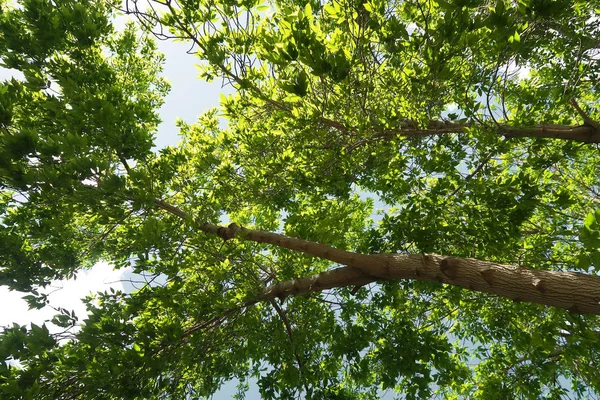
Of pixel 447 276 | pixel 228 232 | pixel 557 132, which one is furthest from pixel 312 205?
pixel 557 132

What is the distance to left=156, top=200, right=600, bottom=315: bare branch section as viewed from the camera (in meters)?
2.20

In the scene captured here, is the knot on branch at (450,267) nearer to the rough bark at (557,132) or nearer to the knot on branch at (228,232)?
the rough bark at (557,132)

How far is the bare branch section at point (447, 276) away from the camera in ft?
7.21

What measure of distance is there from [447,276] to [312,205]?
2926 mm

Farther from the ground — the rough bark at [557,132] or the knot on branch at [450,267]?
the rough bark at [557,132]

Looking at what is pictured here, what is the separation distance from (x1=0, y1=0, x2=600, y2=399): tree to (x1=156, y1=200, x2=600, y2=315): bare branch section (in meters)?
0.02

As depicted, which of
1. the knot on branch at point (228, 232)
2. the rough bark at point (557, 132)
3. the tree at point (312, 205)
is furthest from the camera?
the knot on branch at point (228, 232)

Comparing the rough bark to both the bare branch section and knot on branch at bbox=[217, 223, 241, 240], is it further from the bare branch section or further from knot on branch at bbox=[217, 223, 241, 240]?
knot on branch at bbox=[217, 223, 241, 240]

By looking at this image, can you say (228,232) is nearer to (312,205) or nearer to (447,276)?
(312,205)

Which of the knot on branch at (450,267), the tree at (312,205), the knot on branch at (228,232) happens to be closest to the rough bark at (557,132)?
the tree at (312,205)

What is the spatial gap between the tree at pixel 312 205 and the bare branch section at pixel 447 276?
18 mm

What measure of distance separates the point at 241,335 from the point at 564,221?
485 cm

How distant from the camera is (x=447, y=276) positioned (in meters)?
2.82

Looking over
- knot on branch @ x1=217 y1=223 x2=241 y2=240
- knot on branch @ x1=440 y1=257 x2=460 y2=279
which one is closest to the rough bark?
knot on branch @ x1=440 y1=257 x2=460 y2=279
